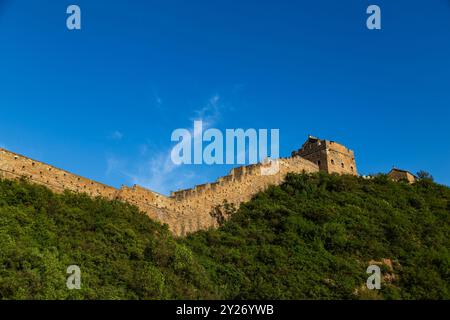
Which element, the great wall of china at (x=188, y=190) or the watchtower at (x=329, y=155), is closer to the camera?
the great wall of china at (x=188, y=190)

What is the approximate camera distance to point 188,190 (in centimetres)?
3391

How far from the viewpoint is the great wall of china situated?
25.7m

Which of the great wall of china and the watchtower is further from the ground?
the watchtower

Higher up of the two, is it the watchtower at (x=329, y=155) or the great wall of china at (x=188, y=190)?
the watchtower at (x=329, y=155)

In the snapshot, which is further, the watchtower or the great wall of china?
the watchtower

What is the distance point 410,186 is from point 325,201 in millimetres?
10316

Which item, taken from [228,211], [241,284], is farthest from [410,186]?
[241,284]

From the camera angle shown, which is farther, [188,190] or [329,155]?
[329,155]

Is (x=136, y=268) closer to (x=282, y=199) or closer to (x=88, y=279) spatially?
(x=88, y=279)

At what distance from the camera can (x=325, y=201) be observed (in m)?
38.0

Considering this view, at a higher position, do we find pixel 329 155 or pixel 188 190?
pixel 329 155

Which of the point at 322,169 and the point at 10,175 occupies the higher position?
the point at 322,169

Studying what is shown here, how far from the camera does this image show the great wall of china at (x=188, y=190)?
25.7m
